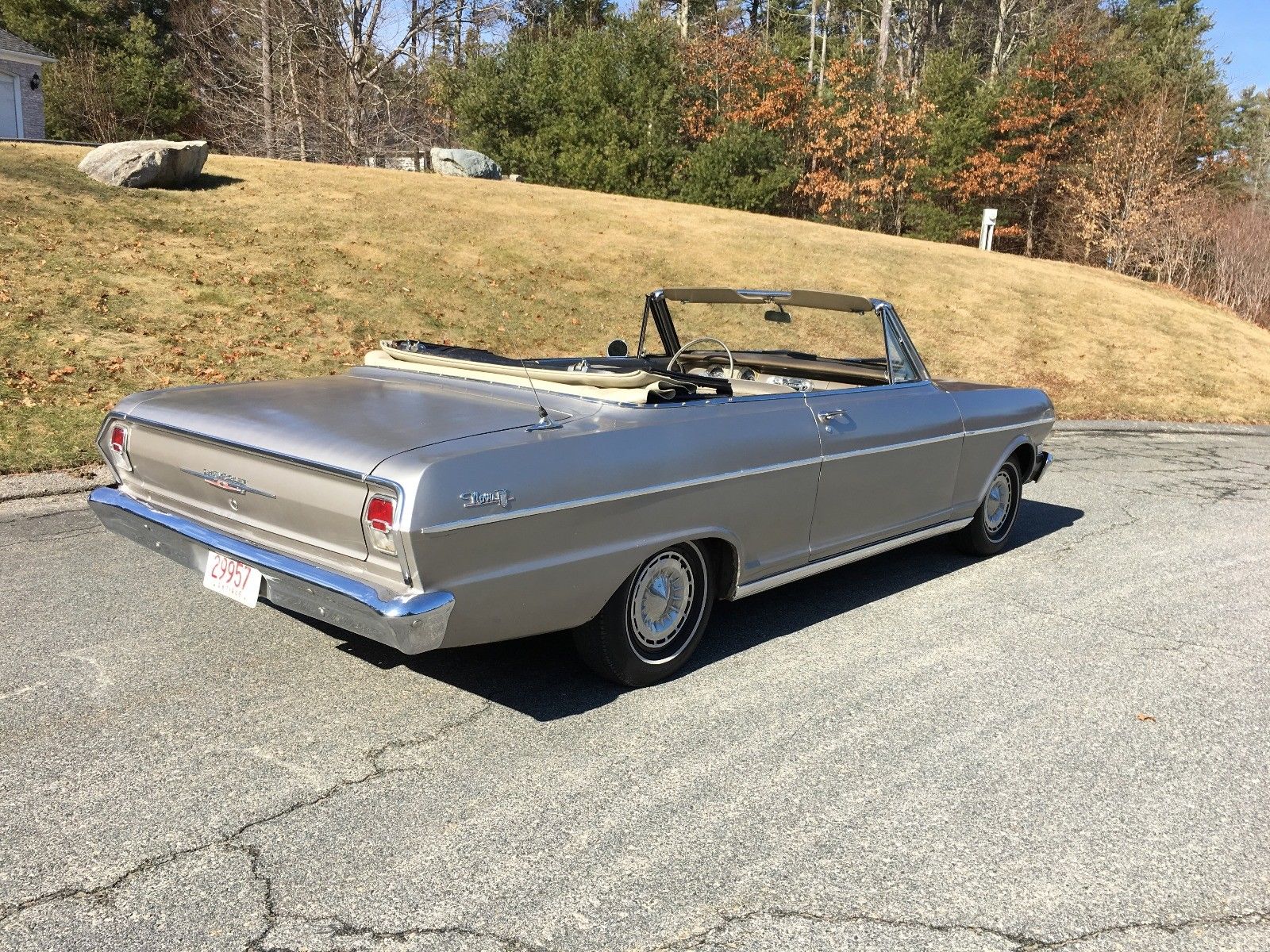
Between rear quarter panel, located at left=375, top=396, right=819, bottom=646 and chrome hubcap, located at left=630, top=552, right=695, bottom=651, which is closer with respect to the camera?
rear quarter panel, located at left=375, top=396, right=819, bottom=646

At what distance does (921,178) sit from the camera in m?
30.3

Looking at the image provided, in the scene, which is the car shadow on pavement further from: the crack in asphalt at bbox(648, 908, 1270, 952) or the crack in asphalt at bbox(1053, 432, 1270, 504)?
the crack in asphalt at bbox(1053, 432, 1270, 504)

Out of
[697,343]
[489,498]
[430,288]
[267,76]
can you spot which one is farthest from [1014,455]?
[267,76]

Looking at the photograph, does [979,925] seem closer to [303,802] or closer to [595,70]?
[303,802]

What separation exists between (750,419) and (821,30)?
171 ft

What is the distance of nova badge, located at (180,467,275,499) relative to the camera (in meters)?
3.57

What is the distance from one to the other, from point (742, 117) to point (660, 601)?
2705 cm

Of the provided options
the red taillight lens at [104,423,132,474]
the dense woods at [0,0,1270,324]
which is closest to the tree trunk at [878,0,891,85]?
the dense woods at [0,0,1270,324]

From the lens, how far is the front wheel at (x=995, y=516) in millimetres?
6023

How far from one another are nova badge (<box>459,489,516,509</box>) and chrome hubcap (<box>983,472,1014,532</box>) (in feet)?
12.0

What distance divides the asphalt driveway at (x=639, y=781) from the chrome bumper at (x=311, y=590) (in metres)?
0.45

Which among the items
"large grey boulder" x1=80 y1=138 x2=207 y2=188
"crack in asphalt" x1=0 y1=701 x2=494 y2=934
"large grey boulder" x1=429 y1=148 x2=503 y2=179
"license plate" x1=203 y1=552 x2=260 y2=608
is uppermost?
"large grey boulder" x1=429 y1=148 x2=503 y2=179

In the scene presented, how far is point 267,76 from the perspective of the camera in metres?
30.1

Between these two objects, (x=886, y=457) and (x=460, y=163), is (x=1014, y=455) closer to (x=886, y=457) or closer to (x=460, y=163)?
(x=886, y=457)
